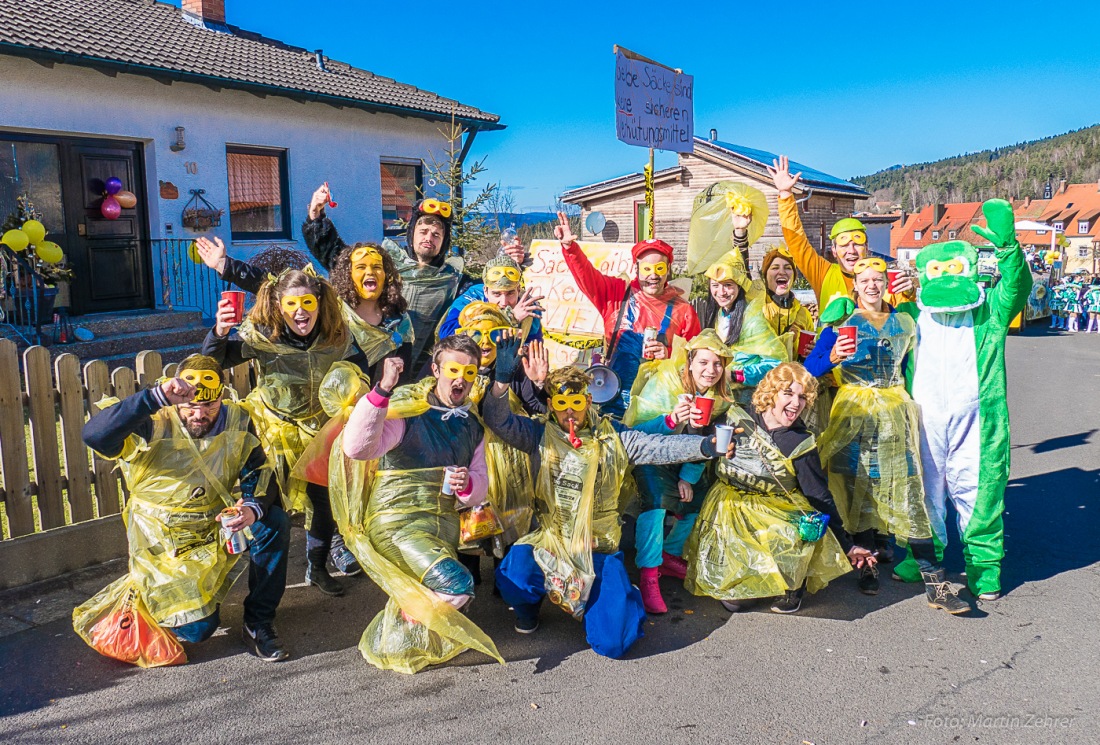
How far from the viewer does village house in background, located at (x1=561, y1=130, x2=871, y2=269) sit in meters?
19.3

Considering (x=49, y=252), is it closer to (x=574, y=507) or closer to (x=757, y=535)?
(x=574, y=507)

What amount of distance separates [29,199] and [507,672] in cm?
925

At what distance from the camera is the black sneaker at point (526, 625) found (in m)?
3.75

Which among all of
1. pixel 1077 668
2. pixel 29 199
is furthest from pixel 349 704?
pixel 29 199

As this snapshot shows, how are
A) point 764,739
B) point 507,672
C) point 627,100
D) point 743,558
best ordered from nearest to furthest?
point 764,739
point 507,672
point 743,558
point 627,100

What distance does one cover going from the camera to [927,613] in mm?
3973

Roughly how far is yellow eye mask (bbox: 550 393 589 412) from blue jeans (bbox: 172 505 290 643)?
1284mm

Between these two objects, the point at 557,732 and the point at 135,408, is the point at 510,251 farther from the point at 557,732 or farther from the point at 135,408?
the point at 557,732

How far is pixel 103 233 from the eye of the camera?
10.5 meters

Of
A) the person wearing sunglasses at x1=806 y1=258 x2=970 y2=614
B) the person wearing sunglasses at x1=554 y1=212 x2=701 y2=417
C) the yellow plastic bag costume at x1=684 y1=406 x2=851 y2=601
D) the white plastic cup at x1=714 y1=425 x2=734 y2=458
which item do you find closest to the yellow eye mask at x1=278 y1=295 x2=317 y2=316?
the person wearing sunglasses at x1=554 y1=212 x2=701 y2=417

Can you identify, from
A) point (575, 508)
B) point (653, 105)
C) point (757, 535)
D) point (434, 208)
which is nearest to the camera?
point (575, 508)

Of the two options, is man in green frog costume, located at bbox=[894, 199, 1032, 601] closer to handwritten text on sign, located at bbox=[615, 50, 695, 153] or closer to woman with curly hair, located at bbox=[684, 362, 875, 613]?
woman with curly hair, located at bbox=[684, 362, 875, 613]

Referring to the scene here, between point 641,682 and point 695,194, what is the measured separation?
18.5 metres

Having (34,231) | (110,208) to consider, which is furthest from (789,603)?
(110,208)
